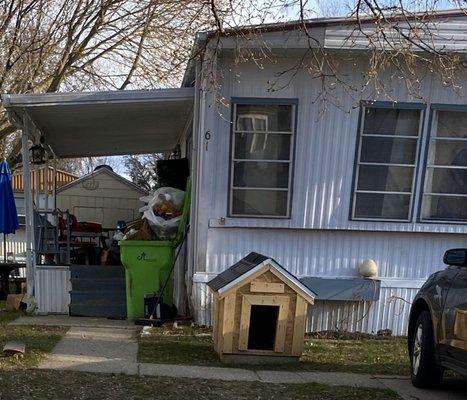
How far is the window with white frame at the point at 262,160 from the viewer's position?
7.28 metres

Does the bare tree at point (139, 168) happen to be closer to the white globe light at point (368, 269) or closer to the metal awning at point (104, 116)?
the metal awning at point (104, 116)

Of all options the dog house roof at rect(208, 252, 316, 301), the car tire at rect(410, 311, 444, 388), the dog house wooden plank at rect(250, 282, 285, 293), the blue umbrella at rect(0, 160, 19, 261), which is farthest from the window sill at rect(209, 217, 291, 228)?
the blue umbrella at rect(0, 160, 19, 261)

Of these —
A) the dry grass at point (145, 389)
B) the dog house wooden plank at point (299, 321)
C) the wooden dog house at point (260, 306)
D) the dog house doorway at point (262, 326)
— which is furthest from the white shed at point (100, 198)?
the dry grass at point (145, 389)

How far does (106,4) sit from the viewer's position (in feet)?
42.9

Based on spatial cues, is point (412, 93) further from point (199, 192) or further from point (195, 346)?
point (195, 346)

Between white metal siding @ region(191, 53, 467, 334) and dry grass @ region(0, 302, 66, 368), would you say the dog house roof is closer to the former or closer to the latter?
white metal siding @ region(191, 53, 467, 334)

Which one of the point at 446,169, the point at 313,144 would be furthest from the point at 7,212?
the point at 446,169

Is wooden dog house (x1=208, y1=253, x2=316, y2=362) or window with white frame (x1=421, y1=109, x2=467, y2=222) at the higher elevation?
Answer: window with white frame (x1=421, y1=109, x2=467, y2=222)

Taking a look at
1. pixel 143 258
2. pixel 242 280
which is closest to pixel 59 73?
pixel 143 258

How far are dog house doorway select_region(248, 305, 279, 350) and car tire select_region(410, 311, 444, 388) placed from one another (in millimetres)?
1518

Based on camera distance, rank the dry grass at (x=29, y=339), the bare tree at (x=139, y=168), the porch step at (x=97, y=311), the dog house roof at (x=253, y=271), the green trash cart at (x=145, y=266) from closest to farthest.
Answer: the dry grass at (x=29, y=339) → the dog house roof at (x=253, y=271) → the green trash cart at (x=145, y=266) → the porch step at (x=97, y=311) → the bare tree at (x=139, y=168)

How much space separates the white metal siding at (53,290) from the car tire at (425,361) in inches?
210

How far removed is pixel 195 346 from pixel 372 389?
7.21 ft

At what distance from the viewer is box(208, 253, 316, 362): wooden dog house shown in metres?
5.60
